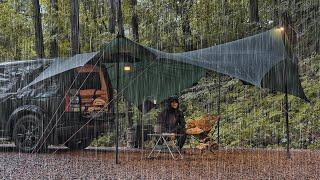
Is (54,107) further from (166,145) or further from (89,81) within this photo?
(166,145)

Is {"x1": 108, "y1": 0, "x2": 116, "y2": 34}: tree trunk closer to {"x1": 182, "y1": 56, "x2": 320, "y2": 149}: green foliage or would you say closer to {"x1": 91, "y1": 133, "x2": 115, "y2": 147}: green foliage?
{"x1": 182, "y1": 56, "x2": 320, "y2": 149}: green foliage

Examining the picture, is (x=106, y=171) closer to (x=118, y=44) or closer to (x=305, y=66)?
(x=118, y=44)

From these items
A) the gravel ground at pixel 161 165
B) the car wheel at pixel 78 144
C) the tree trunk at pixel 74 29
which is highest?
the tree trunk at pixel 74 29

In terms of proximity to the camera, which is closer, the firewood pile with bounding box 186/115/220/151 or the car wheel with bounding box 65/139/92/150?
the firewood pile with bounding box 186/115/220/151

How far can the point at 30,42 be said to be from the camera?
27.4 m

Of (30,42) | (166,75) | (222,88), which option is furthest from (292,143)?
(30,42)

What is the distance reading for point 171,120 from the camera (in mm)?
10500

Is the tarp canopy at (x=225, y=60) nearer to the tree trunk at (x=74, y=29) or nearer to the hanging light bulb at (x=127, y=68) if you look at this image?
the hanging light bulb at (x=127, y=68)

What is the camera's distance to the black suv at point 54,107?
10.3 metres

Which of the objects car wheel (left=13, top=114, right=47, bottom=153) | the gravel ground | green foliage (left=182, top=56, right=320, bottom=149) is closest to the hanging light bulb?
the gravel ground

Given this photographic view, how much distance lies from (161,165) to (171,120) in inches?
73.6

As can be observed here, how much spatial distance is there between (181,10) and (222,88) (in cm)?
556

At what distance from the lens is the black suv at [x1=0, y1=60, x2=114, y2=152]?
405 inches

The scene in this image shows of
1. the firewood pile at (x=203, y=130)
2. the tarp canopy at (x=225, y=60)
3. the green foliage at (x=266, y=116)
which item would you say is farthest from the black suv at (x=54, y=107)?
the green foliage at (x=266, y=116)
